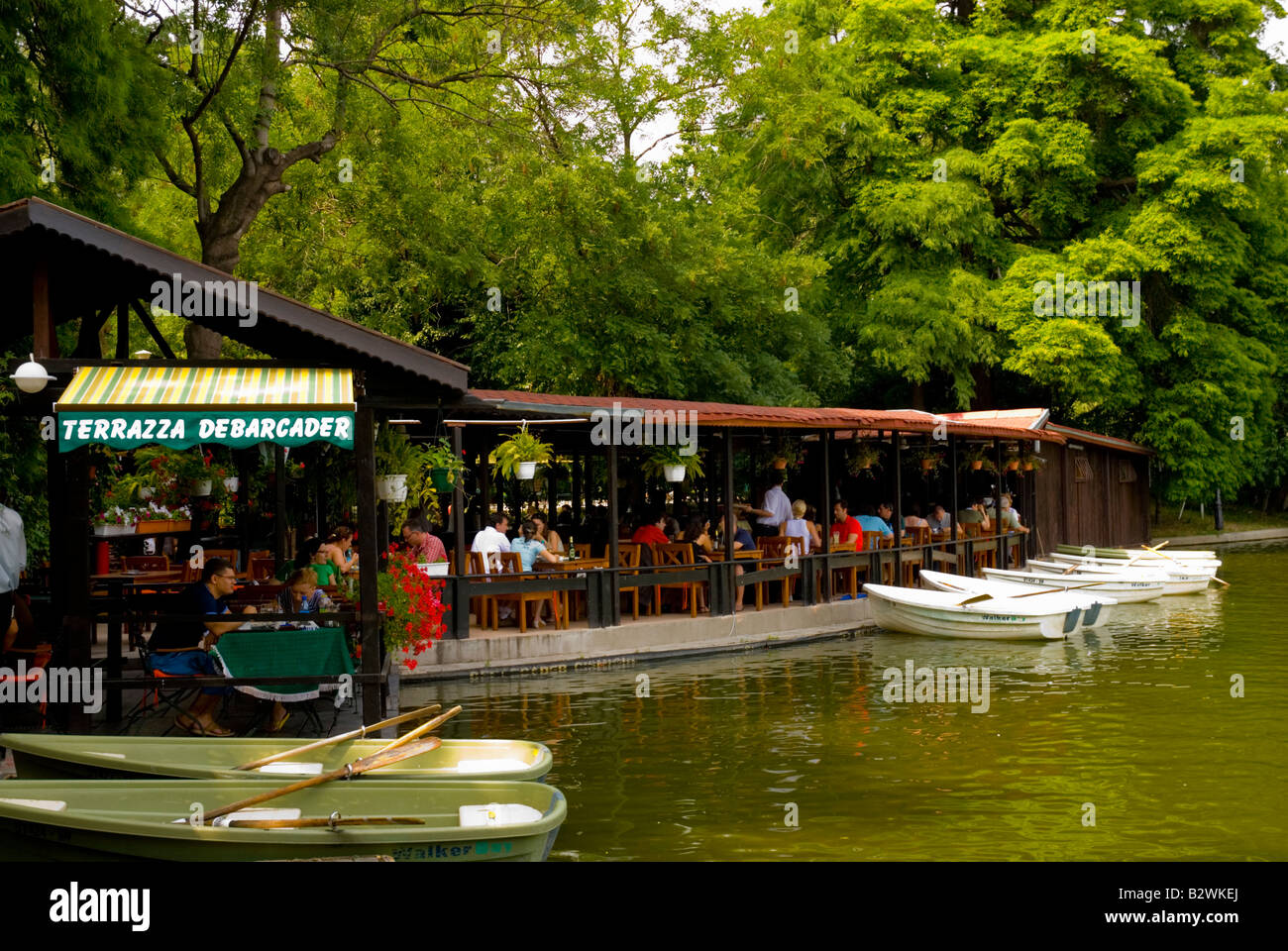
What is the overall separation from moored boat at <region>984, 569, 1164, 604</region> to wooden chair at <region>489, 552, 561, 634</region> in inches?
409

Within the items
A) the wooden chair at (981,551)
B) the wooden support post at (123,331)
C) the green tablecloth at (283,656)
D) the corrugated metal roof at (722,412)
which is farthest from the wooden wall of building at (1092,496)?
the wooden support post at (123,331)

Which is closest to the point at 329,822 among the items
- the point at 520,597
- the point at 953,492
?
the point at 520,597

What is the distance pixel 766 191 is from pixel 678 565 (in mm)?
18809

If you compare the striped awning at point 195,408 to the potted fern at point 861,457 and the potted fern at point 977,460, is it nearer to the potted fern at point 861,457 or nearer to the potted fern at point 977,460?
the potted fern at point 861,457

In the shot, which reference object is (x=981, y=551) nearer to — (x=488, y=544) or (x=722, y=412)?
(x=722, y=412)

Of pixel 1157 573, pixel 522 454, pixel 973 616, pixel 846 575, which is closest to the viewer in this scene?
pixel 522 454

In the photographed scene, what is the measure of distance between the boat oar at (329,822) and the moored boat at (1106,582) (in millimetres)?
18392

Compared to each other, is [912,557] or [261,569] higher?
[261,569]

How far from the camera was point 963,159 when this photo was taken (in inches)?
1328

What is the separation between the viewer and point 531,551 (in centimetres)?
1753

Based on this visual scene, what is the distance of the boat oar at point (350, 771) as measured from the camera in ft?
24.7

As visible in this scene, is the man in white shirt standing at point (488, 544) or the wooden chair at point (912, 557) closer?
the man in white shirt standing at point (488, 544)

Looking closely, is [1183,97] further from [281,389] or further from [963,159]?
[281,389]

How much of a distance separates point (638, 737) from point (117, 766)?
5.40m
